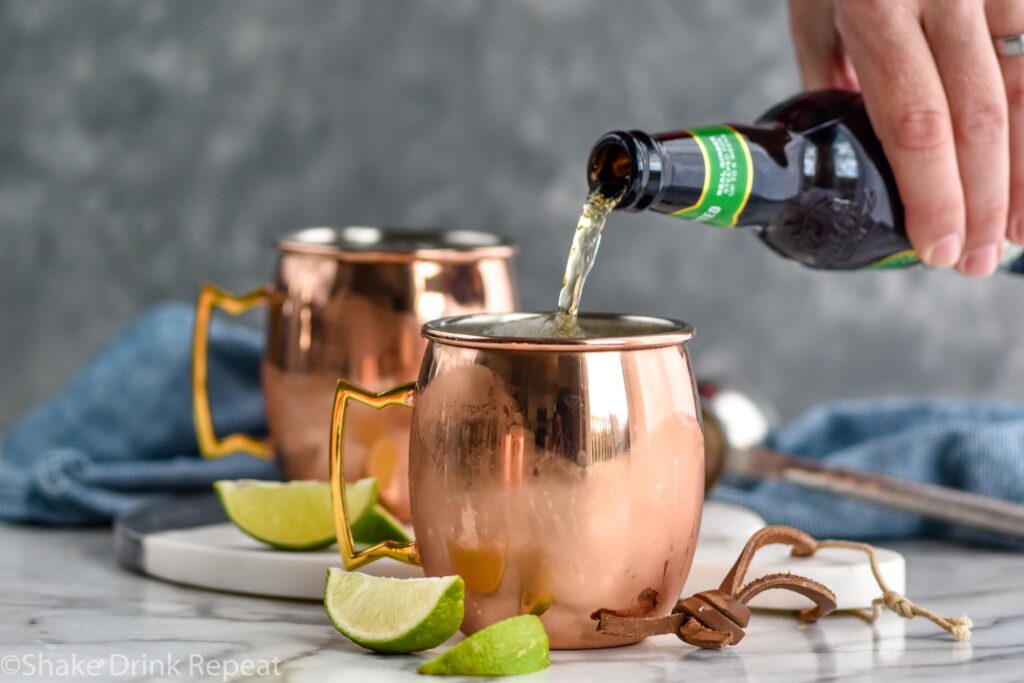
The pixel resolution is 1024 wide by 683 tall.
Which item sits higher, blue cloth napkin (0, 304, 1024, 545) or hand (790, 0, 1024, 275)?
hand (790, 0, 1024, 275)

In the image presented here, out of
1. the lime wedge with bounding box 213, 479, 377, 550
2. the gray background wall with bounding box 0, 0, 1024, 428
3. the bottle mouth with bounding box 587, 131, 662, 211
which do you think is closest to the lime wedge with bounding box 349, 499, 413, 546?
the lime wedge with bounding box 213, 479, 377, 550

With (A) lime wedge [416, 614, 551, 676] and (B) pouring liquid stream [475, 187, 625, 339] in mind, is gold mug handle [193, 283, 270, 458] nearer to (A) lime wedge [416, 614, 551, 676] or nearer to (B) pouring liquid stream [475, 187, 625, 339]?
(B) pouring liquid stream [475, 187, 625, 339]

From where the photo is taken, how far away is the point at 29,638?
0.92 meters

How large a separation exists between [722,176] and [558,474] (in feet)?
0.97

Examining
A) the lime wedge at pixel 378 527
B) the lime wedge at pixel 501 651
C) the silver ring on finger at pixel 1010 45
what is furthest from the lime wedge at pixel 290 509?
the silver ring on finger at pixel 1010 45

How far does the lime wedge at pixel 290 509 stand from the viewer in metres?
1.03

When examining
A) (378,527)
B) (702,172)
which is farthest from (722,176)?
(378,527)

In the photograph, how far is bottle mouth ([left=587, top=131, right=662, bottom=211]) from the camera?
36.9 inches

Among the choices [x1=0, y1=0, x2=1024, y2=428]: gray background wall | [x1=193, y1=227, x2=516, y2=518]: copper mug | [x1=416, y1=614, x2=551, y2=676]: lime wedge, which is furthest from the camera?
[x1=0, y1=0, x2=1024, y2=428]: gray background wall

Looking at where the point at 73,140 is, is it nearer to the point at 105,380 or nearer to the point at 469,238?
the point at 105,380

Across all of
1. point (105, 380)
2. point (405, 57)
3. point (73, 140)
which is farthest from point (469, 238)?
point (73, 140)

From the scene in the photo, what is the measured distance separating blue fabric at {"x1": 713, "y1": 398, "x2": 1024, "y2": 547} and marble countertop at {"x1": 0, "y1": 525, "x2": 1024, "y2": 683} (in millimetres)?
137

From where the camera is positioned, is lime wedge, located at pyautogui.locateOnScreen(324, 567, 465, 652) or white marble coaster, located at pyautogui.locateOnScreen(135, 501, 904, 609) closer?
lime wedge, located at pyautogui.locateOnScreen(324, 567, 465, 652)

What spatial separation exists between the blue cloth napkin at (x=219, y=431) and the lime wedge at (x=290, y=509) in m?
0.18
